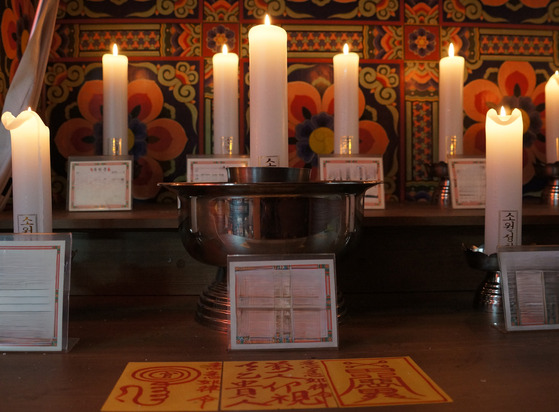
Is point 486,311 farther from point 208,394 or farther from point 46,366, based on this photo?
point 46,366

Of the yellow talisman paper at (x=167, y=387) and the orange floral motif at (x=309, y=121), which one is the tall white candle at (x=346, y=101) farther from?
the yellow talisman paper at (x=167, y=387)

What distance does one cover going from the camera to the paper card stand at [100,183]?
0.91 metres

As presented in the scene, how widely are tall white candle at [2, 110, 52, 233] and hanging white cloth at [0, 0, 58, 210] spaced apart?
172mm

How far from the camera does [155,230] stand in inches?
33.0

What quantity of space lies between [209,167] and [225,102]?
14 cm

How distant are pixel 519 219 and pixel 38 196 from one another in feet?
2.04

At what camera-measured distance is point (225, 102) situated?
99 cm

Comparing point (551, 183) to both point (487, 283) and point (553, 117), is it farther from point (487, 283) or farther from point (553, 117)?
point (487, 283)

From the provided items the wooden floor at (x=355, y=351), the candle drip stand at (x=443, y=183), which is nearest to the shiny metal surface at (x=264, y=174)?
the wooden floor at (x=355, y=351)

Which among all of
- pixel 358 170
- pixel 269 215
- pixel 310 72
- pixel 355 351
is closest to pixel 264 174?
pixel 269 215

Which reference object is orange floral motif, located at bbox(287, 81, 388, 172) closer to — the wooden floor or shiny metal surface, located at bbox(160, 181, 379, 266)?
the wooden floor

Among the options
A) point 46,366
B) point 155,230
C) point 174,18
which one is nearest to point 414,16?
point 174,18

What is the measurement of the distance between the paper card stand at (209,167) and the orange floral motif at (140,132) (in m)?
0.20

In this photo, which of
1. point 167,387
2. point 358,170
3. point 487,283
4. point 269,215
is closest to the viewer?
point 167,387
